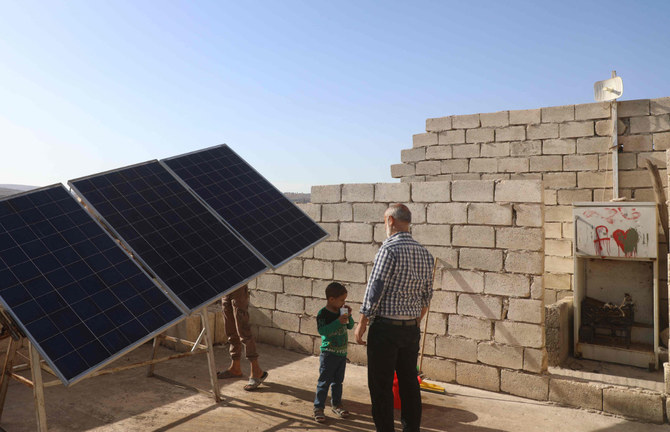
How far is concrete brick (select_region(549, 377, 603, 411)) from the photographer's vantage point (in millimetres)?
4896

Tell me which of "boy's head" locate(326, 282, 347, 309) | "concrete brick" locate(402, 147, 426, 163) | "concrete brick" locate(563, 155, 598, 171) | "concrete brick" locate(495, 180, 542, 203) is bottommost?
"boy's head" locate(326, 282, 347, 309)

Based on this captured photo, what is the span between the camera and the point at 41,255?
3.33 m

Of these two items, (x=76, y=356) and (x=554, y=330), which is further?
(x=554, y=330)

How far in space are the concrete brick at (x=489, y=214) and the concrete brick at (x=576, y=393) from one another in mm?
1779

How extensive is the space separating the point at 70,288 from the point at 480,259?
165 inches

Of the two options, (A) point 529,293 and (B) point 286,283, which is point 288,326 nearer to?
(B) point 286,283

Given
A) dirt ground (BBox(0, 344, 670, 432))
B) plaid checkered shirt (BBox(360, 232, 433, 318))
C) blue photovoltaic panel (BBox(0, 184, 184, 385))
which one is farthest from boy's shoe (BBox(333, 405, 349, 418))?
blue photovoltaic panel (BBox(0, 184, 184, 385))

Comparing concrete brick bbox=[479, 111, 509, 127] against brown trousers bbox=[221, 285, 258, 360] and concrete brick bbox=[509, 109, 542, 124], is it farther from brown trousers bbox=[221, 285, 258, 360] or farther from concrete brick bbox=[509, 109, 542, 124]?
brown trousers bbox=[221, 285, 258, 360]

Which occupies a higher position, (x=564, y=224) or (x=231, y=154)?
(x=231, y=154)

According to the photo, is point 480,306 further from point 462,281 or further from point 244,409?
point 244,409

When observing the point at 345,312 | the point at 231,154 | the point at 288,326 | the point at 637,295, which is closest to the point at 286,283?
the point at 288,326

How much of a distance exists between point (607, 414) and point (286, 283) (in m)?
4.22

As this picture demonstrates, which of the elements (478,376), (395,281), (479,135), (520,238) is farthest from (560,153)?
(395,281)

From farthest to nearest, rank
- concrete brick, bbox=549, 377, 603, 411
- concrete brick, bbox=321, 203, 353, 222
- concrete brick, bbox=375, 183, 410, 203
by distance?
1. concrete brick, bbox=321, 203, 353, 222
2. concrete brick, bbox=375, 183, 410, 203
3. concrete brick, bbox=549, 377, 603, 411
